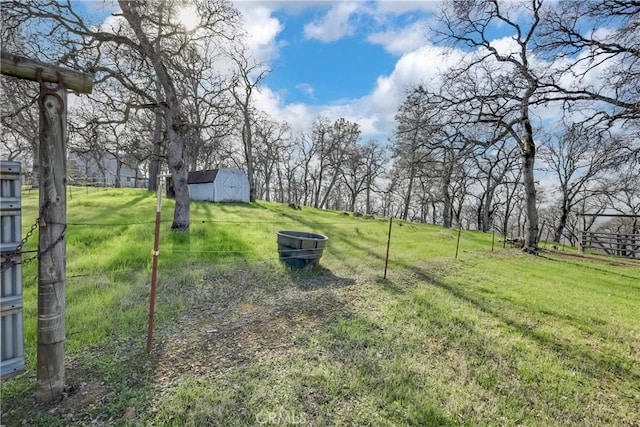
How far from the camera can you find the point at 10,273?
212 centimetres

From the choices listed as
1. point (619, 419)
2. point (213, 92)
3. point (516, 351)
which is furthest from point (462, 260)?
point (213, 92)

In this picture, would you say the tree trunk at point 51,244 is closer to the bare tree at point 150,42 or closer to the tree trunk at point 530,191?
the bare tree at point 150,42

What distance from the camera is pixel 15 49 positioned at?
24.9 feet

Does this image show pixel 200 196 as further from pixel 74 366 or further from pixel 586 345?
pixel 586 345

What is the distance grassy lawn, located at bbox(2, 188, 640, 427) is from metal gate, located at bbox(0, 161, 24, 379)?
558mm

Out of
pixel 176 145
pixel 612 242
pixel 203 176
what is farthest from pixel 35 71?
pixel 203 176

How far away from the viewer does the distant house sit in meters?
22.2

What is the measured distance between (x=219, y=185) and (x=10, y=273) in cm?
2089

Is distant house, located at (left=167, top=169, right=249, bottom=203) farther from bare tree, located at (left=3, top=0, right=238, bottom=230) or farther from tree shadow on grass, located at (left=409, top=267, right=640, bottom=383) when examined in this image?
tree shadow on grass, located at (left=409, top=267, right=640, bottom=383)

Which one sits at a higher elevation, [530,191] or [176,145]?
[176,145]

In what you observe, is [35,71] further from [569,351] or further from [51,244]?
[569,351]

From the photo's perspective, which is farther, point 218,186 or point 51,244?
point 218,186

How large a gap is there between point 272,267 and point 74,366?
4.01 metres

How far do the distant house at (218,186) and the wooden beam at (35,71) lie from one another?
20455 mm
